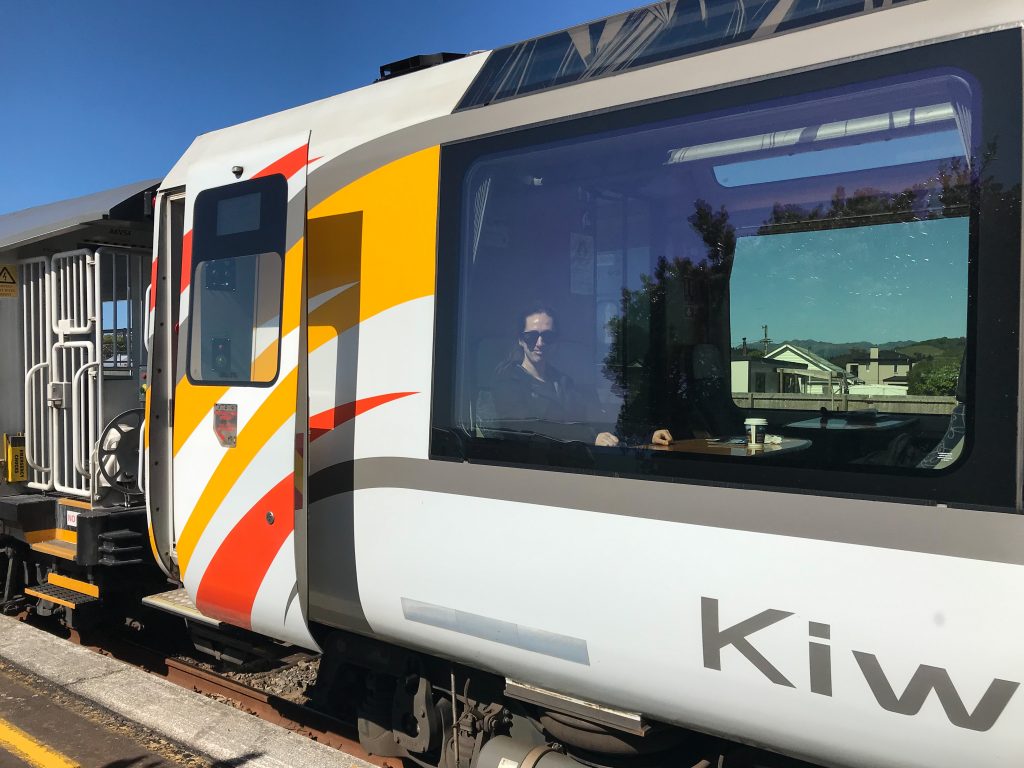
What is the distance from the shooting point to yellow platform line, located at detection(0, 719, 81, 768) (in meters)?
4.13

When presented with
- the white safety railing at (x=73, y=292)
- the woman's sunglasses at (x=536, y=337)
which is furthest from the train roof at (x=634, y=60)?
the white safety railing at (x=73, y=292)

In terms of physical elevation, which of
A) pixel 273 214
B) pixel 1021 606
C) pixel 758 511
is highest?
pixel 273 214

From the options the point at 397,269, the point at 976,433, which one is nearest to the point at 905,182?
the point at 976,433

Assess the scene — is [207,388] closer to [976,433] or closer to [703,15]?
[703,15]

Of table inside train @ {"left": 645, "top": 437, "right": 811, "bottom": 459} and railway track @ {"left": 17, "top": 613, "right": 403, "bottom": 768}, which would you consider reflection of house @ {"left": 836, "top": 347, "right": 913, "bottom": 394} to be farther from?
railway track @ {"left": 17, "top": 613, "right": 403, "bottom": 768}

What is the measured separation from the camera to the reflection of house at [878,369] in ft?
8.14

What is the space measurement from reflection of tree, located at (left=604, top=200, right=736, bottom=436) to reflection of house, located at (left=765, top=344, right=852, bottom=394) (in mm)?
185

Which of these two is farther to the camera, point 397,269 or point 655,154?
point 397,269

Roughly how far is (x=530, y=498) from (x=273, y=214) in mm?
1861

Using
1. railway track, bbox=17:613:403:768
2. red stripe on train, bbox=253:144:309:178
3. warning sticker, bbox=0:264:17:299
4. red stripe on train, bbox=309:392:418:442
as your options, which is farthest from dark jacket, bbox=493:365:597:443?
warning sticker, bbox=0:264:17:299

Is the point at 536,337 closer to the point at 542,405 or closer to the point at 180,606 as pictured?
the point at 542,405

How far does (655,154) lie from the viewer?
2875 millimetres

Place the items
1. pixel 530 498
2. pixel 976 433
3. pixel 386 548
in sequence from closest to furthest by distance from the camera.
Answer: pixel 976 433 < pixel 530 498 < pixel 386 548

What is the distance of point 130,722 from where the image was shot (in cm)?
465
